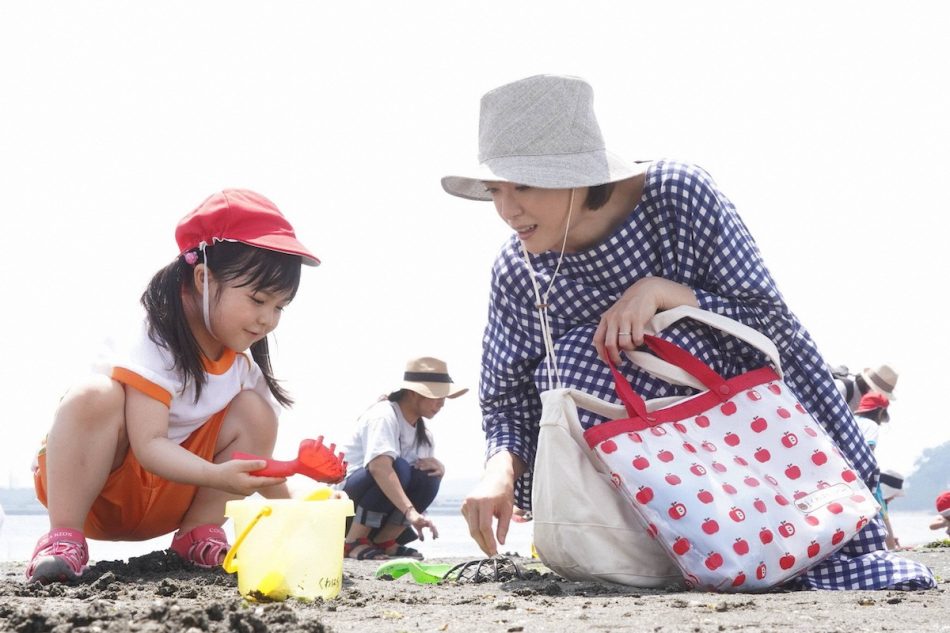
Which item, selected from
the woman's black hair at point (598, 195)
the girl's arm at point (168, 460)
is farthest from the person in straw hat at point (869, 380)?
the girl's arm at point (168, 460)

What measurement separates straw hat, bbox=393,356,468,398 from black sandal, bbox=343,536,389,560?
0.82 meters

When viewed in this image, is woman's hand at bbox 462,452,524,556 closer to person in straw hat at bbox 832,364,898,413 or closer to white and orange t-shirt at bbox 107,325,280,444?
white and orange t-shirt at bbox 107,325,280,444

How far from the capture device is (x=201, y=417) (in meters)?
2.88

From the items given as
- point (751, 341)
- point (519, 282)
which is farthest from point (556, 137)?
point (751, 341)

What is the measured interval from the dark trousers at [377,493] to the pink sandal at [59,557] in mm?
2446

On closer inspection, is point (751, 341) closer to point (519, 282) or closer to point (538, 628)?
point (519, 282)

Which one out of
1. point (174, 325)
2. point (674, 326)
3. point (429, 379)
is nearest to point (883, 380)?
point (429, 379)

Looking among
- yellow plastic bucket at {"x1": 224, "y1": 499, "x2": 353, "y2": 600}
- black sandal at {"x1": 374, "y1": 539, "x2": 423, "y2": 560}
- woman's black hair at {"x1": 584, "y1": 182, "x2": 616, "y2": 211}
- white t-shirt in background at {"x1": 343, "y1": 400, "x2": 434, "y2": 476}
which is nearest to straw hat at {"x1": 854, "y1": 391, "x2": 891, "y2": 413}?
white t-shirt in background at {"x1": 343, "y1": 400, "x2": 434, "y2": 476}

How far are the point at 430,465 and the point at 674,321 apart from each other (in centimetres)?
305

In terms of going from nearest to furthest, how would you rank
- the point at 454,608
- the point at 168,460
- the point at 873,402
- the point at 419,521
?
the point at 454,608 → the point at 168,460 → the point at 419,521 → the point at 873,402

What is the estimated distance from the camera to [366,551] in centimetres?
508

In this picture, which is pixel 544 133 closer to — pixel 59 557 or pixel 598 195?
pixel 598 195

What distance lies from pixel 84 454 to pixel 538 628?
150 centimetres

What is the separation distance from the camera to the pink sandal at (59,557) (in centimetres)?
251
